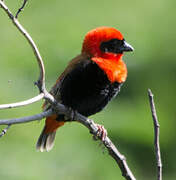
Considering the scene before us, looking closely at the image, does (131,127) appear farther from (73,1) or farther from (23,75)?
(73,1)

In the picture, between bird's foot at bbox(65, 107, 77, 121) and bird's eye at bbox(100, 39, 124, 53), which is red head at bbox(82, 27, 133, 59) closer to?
bird's eye at bbox(100, 39, 124, 53)

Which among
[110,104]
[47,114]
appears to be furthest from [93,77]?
[110,104]

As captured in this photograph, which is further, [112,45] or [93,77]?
[112,45]

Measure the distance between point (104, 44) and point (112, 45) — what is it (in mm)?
81

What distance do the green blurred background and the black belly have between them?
8.53 ft

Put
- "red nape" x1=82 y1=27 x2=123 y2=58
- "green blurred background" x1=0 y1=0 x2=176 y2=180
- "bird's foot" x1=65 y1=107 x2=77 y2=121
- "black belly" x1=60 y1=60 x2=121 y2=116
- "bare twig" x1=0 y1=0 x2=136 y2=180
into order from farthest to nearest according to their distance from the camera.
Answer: "green blurred background" x1=0 y1=0 x2=176 y2=180, "red nape" x1=82 y1=27 x2=123 y2=58, "black belly" x1=60 y1=60 x2=121 y2=116, "bird's foot" x1=65 y1=107 x2=77 y2=121, "bare twig" x1=0 y1=0 x2=136 y2=180

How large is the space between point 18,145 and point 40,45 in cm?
206

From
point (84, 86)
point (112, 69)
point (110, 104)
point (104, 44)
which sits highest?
point (104, 44)

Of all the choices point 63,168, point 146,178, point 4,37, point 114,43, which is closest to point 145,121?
point 146,178

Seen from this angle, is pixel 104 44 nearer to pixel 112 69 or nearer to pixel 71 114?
pixel 112 69

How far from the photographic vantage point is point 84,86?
15.6 feet

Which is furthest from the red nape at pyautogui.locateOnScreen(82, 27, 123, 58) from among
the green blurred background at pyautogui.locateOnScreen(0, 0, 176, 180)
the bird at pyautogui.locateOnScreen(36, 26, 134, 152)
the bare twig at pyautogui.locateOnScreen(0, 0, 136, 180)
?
the green blurred background at pyautogui.locateOnScreen(0, 0, 176, 180)

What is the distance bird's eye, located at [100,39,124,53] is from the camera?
197 inches

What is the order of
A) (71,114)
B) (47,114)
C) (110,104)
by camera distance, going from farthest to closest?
(110,104)
(71,114)
(47,114)
